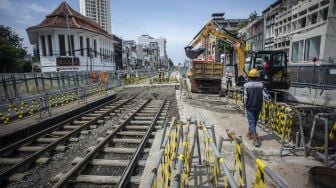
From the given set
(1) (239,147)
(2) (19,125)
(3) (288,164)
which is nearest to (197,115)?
(3) (288,164)

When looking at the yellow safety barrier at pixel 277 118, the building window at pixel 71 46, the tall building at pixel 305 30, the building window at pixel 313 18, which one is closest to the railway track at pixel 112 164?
the yellow safety barrier at pixel 277 118

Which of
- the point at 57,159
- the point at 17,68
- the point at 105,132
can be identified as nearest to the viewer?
the point at 57,159

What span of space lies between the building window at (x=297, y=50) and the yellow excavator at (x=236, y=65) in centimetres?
1152

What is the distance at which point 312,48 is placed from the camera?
853 inches

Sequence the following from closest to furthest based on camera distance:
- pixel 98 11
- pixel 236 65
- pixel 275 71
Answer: pixel 275 71, pixel 236 65, pixel 98 11

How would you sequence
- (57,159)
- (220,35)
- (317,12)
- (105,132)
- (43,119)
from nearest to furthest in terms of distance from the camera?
(57,159), (105,132), (43,119), (220,35), (317,12)

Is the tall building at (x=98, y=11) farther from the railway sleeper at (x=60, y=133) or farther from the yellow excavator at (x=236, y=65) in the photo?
the railway sleeper at (x=60, y=133)

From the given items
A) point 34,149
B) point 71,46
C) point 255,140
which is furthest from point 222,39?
point 71,46

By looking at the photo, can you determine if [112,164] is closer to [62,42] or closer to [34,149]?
[34,149]

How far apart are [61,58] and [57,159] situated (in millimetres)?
33440

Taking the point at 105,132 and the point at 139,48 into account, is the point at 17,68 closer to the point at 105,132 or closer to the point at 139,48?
the point at 105,132

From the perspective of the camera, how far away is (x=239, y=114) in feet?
35.0

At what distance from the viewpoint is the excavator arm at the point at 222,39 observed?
16.1m

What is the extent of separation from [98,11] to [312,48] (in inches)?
5346
